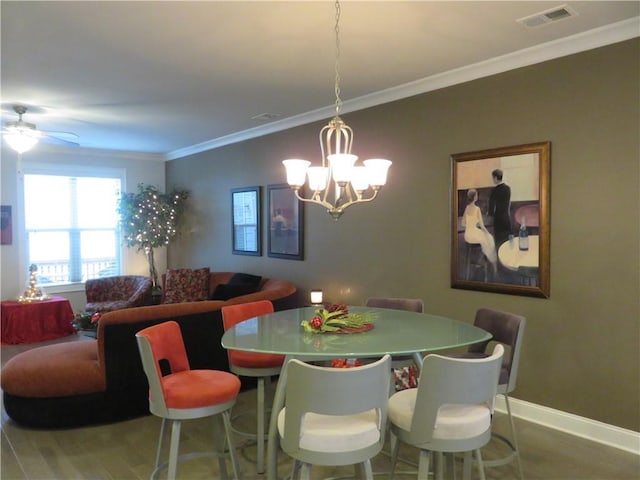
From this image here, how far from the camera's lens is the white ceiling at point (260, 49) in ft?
8.54

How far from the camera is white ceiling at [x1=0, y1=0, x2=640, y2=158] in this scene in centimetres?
260

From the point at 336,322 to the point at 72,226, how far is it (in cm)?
607

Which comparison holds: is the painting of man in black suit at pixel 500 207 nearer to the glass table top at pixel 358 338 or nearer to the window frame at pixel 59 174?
the glass table top at pixel 358 338

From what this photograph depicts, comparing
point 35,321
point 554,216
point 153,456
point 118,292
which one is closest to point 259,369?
point 153,456

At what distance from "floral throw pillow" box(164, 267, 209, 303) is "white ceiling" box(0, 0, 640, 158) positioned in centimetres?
221

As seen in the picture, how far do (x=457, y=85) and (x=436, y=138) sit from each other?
0.44 meters

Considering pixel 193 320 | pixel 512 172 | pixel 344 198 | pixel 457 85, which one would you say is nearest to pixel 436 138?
pixel 457 85

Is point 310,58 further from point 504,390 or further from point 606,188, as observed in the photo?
point 504,390

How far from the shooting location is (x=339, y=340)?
2287 mm

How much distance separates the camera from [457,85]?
146 inches

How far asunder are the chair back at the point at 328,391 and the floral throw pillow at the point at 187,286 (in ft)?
14.7

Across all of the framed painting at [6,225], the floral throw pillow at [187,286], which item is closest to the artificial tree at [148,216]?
the floral throw pillow at [187,286]

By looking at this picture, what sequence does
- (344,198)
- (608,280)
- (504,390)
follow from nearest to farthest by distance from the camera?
(504,390) < (608,280) < (344,198)

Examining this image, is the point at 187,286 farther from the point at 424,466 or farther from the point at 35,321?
the point at 424,466
